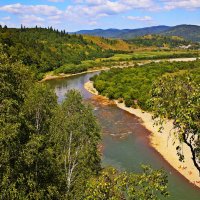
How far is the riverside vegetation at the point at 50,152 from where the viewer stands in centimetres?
1722

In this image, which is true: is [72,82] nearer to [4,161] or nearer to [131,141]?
[131,141]

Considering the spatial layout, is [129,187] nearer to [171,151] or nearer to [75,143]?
[75,143]

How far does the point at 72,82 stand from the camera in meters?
152

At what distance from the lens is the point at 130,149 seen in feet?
209

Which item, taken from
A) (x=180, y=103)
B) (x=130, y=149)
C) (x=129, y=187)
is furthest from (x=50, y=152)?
(x=130, y=149)

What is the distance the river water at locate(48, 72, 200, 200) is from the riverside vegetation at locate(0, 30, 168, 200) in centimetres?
1717

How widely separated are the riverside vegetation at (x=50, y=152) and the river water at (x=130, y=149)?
17166 mm

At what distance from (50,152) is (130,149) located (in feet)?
125

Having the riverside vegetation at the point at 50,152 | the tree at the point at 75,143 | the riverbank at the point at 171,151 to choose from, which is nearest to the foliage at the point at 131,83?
the riverbank at the point at 171,151

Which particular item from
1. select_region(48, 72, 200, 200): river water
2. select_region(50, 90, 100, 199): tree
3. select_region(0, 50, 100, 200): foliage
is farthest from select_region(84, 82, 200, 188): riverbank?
select_region(0, 50, 100, 200): foliage

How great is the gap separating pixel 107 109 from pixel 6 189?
248ft

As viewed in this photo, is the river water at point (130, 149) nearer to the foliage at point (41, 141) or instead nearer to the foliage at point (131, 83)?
the foliage at point (131, 83)

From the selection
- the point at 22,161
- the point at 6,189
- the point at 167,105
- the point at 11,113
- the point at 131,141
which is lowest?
the point at 131,141

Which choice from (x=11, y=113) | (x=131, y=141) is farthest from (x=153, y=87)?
(x=131, y=141)
